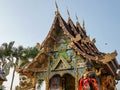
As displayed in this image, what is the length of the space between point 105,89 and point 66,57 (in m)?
2.46

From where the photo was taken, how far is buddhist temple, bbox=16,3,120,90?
10.2m

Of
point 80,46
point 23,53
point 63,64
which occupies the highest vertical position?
point 23,53

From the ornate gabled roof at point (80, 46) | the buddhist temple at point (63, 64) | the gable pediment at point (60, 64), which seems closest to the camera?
the ornate gabled roof at point (80, 46)

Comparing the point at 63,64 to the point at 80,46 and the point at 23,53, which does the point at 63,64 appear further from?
the point at 23,53

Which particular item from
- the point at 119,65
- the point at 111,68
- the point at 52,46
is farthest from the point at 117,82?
the point at 52,46

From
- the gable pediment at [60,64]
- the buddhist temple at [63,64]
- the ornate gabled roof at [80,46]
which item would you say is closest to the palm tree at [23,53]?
the ornate gabled roof at [80,46]

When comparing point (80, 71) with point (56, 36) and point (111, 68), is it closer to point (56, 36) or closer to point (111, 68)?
point (111, 68)

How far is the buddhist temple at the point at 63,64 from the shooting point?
10.2m

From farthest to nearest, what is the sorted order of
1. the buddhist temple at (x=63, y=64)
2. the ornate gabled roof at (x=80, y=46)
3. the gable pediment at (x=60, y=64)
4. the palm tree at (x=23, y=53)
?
1. the palm tree at (x=23, y=53)
2. the gable pediment at (x=60, y=64)
3. the buddhist temple at (x=63, y=64)
4. the ornate gabled roof at (x=80, y=46)

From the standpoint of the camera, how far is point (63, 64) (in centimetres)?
1072

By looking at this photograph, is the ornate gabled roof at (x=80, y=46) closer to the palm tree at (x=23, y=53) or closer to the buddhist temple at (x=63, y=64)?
the buddhist temple at (x=63, y=64)

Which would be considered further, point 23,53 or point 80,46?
point 23,53

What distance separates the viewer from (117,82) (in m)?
11.5

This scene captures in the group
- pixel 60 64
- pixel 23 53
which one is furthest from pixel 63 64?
pixel 23 53
